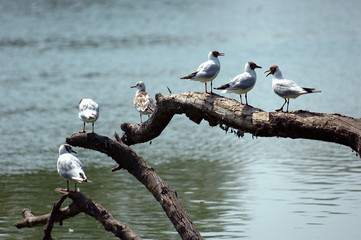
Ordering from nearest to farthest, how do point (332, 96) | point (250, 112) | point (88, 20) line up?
1. point (250, 112)
2. point (332, 96)
3. point (88, 20)

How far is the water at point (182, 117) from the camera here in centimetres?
1127

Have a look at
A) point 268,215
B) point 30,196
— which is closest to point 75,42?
point 30,196

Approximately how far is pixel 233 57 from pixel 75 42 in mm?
11767

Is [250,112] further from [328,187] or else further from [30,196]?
[30,196]

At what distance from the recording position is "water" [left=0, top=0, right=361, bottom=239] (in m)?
11.3

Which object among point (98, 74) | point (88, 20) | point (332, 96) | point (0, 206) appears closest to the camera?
point (0, 206)

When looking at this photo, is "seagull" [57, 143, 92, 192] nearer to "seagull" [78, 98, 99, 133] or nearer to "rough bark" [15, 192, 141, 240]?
"rough bark" [15, 192, 141, 240]

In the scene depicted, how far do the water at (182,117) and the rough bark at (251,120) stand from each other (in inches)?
87.8

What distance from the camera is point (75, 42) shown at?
38438mm

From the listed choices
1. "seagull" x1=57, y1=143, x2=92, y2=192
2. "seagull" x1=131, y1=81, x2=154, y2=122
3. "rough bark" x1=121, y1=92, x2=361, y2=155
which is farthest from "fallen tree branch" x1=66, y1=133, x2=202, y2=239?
"seagull" x1=131, y1=81, x2=154, y2=122

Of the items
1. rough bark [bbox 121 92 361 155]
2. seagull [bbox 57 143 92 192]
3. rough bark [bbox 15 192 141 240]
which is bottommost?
rough bark [bbox 15 192 141 240]

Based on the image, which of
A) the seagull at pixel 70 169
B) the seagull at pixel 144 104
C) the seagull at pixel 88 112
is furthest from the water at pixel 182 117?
the seagull at pixel 88 112

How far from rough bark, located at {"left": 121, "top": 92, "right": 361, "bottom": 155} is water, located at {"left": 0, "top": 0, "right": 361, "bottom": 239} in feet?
7.31

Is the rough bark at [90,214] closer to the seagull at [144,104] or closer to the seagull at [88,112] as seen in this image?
the seagull at [88,112]
